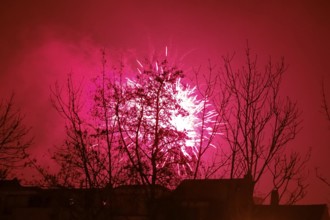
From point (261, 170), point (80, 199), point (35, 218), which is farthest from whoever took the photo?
point (35, 218)

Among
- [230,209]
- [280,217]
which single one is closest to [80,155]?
[230,209]

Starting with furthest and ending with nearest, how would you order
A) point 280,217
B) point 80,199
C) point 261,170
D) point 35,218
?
point 35,218 < point 280,217 < point 80,199 < point 261,170

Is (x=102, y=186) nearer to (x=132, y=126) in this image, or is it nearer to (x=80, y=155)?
(x=80, y=155)

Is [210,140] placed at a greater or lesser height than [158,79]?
lesser

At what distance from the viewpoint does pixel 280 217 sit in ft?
127

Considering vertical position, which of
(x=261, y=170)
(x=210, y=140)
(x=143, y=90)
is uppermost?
(x=143, y=90)

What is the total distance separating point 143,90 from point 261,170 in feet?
17.1

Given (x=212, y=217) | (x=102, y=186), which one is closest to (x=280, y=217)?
(x=212, y=217)

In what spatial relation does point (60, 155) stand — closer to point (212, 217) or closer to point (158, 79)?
point (158, 79)

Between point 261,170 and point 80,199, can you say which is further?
point 80,199

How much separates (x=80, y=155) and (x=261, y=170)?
7479 millimetres

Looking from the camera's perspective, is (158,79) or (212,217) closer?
(158,79)

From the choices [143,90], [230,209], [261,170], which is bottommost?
[230,209]

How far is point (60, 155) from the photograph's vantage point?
2080 cm
